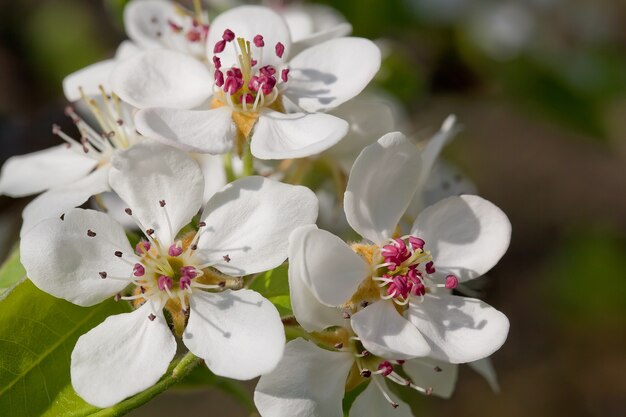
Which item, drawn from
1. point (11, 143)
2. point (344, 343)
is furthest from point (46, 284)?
point (11, 143)

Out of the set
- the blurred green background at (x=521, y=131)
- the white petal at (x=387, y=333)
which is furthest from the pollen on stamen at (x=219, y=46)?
the blurred green background at (x=521, y=131)

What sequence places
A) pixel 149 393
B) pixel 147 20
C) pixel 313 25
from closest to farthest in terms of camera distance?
pixel 149 393 < pixel 147 20 < pixel 313 25

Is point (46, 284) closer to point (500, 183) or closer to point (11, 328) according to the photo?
point (11, 328)

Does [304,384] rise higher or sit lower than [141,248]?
lower

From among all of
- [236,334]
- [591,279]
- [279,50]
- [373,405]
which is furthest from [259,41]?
[591,279]

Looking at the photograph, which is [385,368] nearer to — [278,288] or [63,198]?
[278,288]
